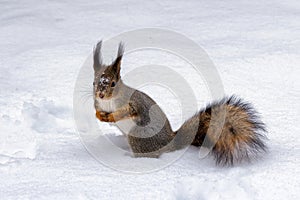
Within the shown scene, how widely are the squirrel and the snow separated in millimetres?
78

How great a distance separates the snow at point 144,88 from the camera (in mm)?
1906

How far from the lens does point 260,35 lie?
3.65 metres

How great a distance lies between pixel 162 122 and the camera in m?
2.36

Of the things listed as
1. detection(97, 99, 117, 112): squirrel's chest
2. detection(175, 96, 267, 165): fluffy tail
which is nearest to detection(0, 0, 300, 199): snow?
detection(175, 96, 267, 165): fluffy tail

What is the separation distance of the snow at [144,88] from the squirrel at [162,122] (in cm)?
8

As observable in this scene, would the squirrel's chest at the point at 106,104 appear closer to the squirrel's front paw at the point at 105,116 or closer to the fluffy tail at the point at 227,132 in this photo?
the squirrel's front paw at the point at 105,116

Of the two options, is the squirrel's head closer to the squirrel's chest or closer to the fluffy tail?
the squirrel's chest

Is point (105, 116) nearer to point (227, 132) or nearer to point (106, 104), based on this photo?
point (106, 104)

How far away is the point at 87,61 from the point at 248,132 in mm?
1481

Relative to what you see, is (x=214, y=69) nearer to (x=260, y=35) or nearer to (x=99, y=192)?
(x=260, y=35)

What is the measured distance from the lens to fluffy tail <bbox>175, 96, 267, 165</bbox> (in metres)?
2.14

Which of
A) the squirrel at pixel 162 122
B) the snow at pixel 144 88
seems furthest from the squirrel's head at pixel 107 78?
the snow at pixel 144 88

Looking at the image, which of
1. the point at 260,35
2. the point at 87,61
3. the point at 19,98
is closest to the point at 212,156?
the point at 19,98

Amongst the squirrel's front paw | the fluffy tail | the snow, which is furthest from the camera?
the squirrel's front paw
